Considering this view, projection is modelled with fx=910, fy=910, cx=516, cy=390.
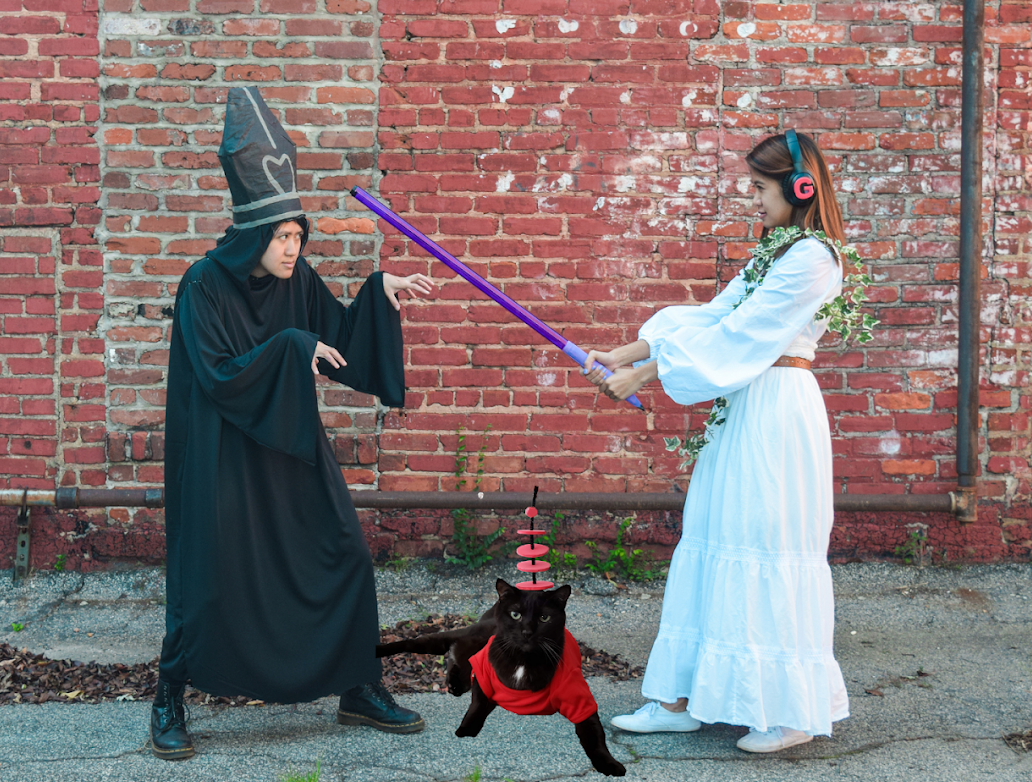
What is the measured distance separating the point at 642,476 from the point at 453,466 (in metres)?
1.01

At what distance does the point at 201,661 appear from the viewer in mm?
3049

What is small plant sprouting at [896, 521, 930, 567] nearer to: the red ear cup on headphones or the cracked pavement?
the cracked pavement

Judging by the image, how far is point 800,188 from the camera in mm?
3059

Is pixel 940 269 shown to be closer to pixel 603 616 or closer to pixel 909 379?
pixel 909 379

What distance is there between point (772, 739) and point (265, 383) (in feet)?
6.84

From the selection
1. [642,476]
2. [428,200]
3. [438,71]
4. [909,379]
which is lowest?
[642,476]

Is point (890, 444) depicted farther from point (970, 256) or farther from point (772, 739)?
point (772, 739)

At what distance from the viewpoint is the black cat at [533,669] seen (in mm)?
2305

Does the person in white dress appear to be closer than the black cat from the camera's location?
No

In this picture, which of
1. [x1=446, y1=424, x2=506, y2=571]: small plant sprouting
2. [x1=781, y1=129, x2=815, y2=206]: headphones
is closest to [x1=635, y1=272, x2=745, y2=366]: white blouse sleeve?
[x1=781, y1=129, x2=815, y2=206]: headphones

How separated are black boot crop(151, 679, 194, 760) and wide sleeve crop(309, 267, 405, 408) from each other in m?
1.25

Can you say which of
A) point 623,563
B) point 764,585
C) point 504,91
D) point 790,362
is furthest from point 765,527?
point 504,91

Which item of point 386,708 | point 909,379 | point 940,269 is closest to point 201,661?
point 386,708

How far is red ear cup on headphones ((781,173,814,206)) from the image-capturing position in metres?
3.06
